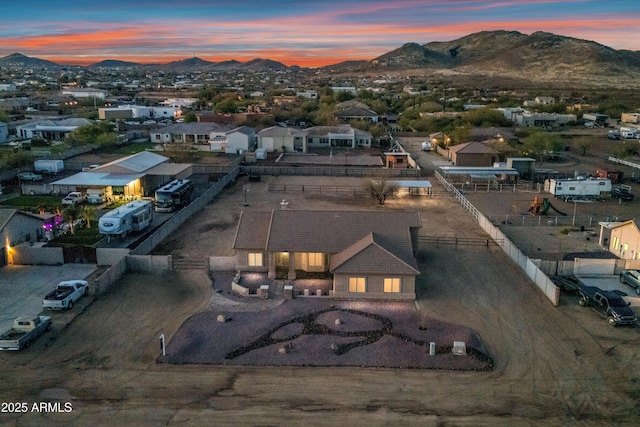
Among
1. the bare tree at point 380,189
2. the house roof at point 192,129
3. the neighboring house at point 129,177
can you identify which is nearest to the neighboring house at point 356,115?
the house roof at point 192,129

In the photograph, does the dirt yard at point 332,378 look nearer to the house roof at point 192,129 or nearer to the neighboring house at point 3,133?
the house roof at point 192,129

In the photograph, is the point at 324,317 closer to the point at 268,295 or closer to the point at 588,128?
the point at 268,295

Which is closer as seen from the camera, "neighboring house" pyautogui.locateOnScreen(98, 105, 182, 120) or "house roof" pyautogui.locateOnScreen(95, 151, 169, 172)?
"house roof" pyautogui.locateOnScreen(95, 151, 169, 172)

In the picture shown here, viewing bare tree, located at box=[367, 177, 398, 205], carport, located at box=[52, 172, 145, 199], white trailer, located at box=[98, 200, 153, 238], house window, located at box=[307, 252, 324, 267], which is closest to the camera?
house window, located at box=[307, 252, 324, 267]

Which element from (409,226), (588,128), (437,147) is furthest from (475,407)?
(588,128)

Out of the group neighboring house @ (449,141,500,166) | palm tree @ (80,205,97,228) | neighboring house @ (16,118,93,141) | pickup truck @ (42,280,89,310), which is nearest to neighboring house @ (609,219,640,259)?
neighboring house @ (449,141,500,166)

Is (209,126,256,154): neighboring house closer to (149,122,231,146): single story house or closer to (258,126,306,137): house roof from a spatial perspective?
(258,126,306,137): house roof
